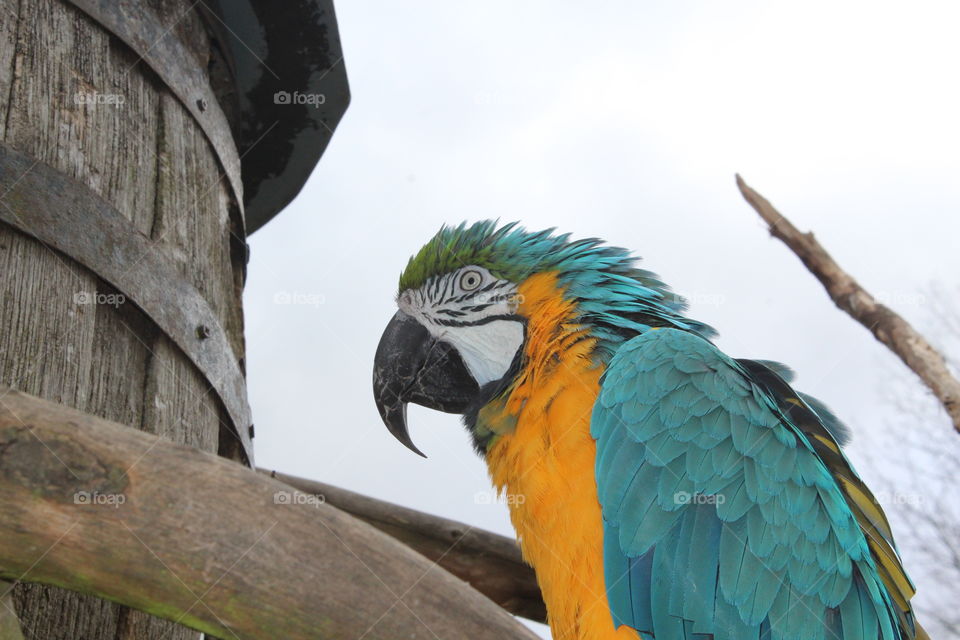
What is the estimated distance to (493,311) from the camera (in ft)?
10.0

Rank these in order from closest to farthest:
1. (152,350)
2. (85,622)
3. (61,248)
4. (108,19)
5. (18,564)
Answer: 1. (18,564)
2. (85,622)
3. (61,248)
4. (152,350)
5. (108,19)

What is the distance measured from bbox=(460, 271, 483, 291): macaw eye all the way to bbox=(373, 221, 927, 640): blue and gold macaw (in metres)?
0.32

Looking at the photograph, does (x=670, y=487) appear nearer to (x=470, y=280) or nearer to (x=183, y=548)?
(x=470, y=280)

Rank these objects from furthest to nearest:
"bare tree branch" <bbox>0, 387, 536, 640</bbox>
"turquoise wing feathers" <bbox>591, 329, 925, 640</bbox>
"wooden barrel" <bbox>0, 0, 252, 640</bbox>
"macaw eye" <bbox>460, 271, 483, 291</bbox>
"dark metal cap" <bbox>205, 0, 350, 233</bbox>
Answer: "dark metal cap" <bbox>205, 0, 350, 233</bbox> < "macaw eye" <bbox>460, 271, 483, 291</bbox> < "turquoise wing feathers" <bbox>591, 329, 925, 640</bbox> < "wooden barrel" <bbox>0, 0, 252, 640</bbox> < "bare tree branch" <bbox>0, 387, 536, 640</bbox>

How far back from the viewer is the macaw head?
283 centimetres

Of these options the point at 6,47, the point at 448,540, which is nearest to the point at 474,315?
the point at 448,540

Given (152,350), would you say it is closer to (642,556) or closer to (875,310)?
(642,556)

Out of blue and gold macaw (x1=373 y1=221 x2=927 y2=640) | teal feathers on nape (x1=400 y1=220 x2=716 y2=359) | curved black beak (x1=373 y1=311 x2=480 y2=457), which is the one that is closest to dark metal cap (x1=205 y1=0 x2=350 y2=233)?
teal feathers on nape (x1=400 y1=220 x2=716 y2=359)

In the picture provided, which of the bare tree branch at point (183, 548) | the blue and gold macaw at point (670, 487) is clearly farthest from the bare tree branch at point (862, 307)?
the bare tree branch at point (183, 548)

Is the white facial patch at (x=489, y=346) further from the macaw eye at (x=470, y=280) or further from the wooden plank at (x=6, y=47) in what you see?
the wooden plank at (x=6, y=47)

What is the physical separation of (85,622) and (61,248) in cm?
89

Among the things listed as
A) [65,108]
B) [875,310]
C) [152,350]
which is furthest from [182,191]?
[875,310]

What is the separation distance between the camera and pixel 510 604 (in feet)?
9.74

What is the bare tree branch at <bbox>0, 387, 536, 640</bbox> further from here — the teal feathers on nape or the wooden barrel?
the teal feathers on nape
